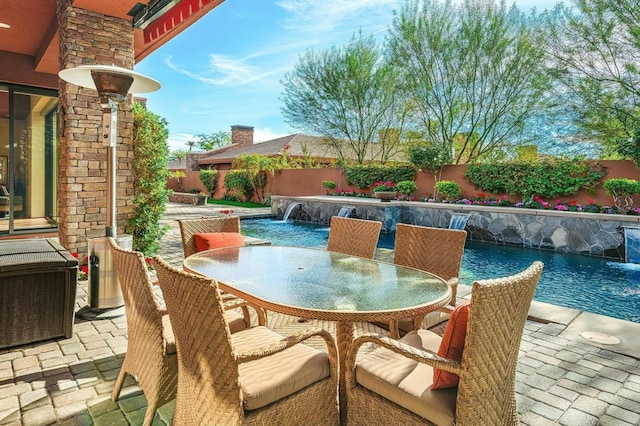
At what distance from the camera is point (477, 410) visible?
1.51 meters

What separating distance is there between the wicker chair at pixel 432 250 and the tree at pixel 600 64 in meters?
10.4

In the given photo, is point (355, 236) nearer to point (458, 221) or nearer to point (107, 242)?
point (107, 242)

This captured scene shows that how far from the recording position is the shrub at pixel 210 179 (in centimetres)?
2341

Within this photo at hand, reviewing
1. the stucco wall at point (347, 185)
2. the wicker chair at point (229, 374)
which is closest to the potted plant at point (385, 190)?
the stucco wall at point (347, 185)

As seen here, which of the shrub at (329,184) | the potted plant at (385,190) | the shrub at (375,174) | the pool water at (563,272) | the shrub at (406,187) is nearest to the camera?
the pool water at (563,272)

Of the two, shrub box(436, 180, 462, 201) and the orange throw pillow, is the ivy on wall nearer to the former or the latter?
shrub box(436, 180, 462, 201)

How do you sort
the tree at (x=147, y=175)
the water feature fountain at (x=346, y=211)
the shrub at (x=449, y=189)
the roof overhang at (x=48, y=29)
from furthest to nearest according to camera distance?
the shrub at (x=449, y=189) < the water feature fountain at (x=346, y=211) < the tree at (x=147, y=175) < the roof overhang at (x=48, y=29)

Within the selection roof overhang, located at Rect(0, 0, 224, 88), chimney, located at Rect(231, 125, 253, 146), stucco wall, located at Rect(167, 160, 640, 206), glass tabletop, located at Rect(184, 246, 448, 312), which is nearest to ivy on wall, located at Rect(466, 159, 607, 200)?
stucco wall, located at Rect(167, 160, 640, 206)

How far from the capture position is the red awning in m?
4.43

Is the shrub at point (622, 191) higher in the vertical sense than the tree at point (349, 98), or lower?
lower

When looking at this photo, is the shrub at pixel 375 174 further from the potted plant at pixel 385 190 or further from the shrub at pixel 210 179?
→ the shrub at pixel 210 179

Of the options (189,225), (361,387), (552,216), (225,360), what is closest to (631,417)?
(361,387)

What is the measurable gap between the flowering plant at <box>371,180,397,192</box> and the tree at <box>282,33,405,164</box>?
2624 mm

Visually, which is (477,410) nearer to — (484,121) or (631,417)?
(631,417)
